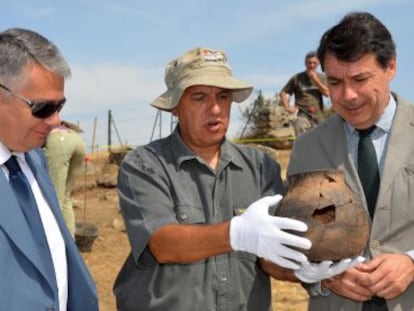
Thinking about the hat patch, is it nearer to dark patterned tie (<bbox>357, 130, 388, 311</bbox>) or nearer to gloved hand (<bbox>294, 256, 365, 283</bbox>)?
dark patterned tie (<bbox>357, 130, 388, 311</bbox>)

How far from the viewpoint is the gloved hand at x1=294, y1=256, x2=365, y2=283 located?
8.50ft

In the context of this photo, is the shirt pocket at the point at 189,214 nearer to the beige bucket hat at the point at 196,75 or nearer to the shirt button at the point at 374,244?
the beige bucket hat at the point at 196,75

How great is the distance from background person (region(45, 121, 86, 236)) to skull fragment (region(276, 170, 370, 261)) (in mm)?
4552

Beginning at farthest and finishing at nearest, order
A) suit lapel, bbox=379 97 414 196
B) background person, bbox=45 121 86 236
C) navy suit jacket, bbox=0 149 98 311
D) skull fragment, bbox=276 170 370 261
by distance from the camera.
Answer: background person, bbox=45 121 86 236, suit lapel, bbox=379 97 414 196, skull fragment, bbox=276 170 370 261, navy suit jacket, bbox=0 149 98 311

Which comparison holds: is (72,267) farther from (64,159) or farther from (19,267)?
(64,159)

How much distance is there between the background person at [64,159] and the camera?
6844 millimetres

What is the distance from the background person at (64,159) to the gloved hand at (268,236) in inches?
175

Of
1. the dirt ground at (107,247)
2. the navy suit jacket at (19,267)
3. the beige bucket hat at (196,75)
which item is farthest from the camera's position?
the dirt ground at (107,247)

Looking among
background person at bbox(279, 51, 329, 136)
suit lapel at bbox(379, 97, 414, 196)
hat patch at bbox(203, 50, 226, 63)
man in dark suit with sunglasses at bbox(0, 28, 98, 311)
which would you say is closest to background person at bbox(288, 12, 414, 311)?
suit lapel at bbox(379, 97, 414, 196)

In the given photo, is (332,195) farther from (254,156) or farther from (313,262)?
(254,156)

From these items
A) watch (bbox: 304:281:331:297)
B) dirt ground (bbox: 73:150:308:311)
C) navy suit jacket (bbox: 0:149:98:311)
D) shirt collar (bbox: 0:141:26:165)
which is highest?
shirt collar (bbox: 0:141:26:165)

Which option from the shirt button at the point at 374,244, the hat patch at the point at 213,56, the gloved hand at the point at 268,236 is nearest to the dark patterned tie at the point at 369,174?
the shirt button at the point at 374,244

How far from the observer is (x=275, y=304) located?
22.8ft

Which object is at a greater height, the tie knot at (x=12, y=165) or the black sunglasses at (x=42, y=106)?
the black sunglasses at (x=42, y=106)
